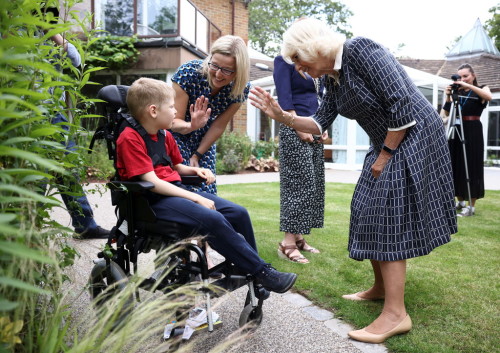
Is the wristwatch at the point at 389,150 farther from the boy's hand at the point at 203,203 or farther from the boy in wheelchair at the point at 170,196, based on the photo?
the boy's hand at the point at 203,203

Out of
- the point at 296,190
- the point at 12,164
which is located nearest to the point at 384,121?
the point at 296,190

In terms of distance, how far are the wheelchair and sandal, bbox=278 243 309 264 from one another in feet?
4.76

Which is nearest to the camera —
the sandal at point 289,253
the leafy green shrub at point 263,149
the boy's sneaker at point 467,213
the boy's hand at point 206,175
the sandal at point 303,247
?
the boy's hand at point 206,175

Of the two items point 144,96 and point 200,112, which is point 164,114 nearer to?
point 144,96

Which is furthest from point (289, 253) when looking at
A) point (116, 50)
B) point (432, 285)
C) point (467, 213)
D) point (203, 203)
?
point (116, 50)

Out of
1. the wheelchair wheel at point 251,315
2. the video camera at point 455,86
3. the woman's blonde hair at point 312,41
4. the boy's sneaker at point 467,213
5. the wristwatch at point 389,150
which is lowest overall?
the wheelchair wheel at point 251,315

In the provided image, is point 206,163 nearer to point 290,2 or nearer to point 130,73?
point 130,73

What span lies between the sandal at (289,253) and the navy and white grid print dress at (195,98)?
3.42ft

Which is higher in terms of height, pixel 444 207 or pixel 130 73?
pixel 130 73

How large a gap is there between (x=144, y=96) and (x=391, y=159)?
4.71 ft

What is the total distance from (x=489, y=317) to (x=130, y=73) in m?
12.9

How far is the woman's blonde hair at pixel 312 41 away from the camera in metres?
2.49

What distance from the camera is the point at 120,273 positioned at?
A: 2.41m

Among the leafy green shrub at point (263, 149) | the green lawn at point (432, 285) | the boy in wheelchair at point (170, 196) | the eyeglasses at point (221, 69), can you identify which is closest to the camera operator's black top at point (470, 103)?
the green lawn at point (432, 285)
